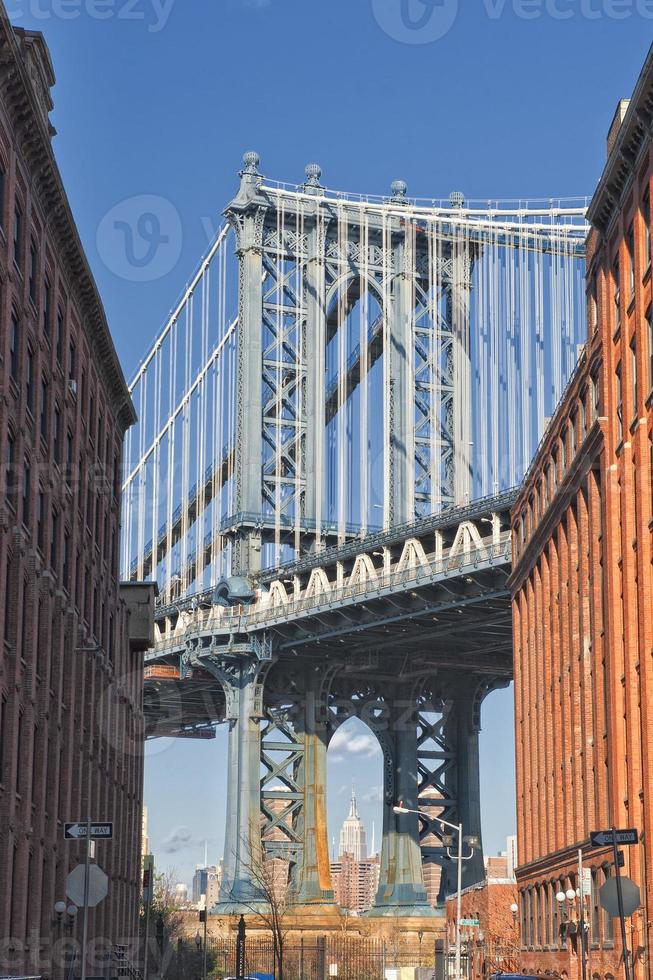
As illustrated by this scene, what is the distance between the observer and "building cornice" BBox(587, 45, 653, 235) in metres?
41.8

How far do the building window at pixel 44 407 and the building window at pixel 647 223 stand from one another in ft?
57.7

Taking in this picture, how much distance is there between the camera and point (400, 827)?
345ft

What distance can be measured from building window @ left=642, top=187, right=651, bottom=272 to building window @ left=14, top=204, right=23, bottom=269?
1609 cm

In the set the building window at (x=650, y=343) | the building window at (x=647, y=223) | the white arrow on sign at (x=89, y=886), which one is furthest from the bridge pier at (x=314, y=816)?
the white arrow on sign at (x=89, y=886)

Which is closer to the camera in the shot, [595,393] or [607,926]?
[607,926]

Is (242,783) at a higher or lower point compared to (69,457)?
lower

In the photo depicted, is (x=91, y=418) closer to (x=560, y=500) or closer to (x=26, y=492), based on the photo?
(x=26, y=492)

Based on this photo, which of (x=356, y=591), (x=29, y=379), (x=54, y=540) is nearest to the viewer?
(x=29, y=379)

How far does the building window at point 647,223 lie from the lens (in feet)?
143

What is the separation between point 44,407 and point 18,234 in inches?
253

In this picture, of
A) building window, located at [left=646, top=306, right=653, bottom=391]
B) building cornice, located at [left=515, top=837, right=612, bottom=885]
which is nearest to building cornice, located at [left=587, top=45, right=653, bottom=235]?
building window, located at [left=646, top=306, right=653, bottom=391]

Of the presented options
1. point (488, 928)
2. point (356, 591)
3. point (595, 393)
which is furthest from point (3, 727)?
point (356, 591)

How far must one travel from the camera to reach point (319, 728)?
10306cm

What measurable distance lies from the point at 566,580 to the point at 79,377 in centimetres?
1753
